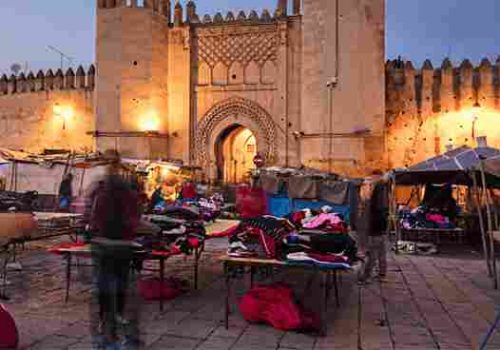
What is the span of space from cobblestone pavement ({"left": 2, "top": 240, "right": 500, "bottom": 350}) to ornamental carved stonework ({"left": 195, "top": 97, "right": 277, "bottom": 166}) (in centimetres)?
1073

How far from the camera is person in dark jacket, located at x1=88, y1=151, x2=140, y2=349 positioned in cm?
394

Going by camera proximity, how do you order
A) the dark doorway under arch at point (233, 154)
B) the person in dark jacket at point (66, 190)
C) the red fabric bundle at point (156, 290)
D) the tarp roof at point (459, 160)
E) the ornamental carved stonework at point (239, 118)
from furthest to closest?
the dark doorway under arch at point (233, 154)
the ornamental carved stonework at point (239, 118)
the person in dark jacket at point (66, 190)
the tarp roof at point (459, 160)
the red fabric bundle at point (156, 290)

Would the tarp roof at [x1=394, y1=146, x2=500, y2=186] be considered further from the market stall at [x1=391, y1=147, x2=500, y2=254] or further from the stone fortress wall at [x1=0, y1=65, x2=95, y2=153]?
the stone fortress wall at [x1=0, y1=65, x2=95, y2=153]

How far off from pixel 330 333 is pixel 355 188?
31.7 feet

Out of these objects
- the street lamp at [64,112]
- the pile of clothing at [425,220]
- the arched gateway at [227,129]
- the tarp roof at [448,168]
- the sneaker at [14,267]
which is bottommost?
the sneaker at [14,267]

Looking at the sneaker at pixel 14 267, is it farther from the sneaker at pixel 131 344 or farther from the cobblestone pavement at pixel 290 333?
the sneaker at pixel 131 344

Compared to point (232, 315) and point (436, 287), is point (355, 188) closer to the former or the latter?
point (436, 287)

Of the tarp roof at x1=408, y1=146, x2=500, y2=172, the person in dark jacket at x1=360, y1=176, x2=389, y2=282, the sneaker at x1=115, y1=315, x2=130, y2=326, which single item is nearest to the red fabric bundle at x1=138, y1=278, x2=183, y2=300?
the sneaker at x1=115, y1=315, x2=130, y2=326

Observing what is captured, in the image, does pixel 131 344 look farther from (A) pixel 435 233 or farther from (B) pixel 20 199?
(B) pixel 20 199

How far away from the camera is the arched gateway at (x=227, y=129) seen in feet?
59.7

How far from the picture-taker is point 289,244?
4.80 meters

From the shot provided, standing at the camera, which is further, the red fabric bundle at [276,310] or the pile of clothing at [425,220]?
the pile of clothing at [425,220]

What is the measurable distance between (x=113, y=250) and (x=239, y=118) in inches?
585

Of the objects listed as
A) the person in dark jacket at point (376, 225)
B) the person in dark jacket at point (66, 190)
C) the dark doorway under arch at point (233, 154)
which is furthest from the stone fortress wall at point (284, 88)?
the person in dark jacket at point (376, 225)
